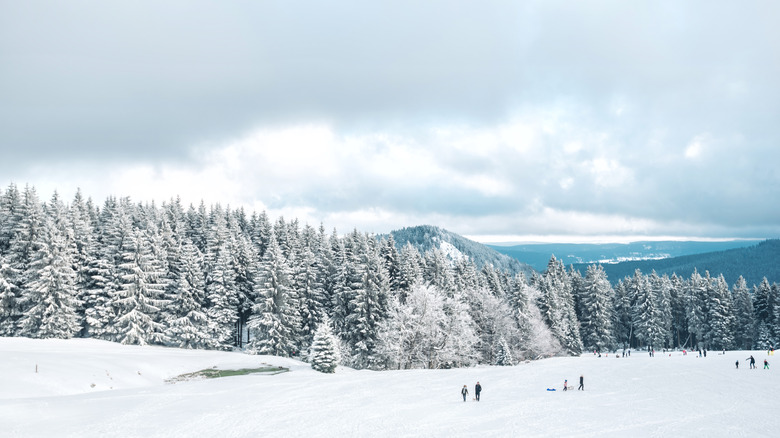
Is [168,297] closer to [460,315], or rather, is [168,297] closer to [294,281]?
[294,281]

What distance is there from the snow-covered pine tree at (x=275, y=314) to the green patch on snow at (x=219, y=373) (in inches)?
418

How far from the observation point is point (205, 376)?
4475cm

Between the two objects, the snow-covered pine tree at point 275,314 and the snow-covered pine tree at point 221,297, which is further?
the snow-covered pine tree at point 221,297

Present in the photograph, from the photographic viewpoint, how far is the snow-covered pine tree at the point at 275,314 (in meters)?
59.4

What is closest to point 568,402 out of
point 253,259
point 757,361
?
point 757,361

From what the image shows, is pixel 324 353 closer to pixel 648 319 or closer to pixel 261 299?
pixel 261 299

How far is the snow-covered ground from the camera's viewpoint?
2569cm

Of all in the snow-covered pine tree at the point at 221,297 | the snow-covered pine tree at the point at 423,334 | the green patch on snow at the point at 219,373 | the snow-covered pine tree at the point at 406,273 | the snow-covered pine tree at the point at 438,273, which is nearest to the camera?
the green patch on snow at the point at 219,373

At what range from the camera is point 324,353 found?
159 ft

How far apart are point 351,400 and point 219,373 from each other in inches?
729

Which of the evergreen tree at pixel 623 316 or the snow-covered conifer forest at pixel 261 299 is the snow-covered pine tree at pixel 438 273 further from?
the evergreen tree at pixel 623 316

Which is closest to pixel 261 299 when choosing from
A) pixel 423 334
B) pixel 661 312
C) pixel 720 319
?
pixel 423 334

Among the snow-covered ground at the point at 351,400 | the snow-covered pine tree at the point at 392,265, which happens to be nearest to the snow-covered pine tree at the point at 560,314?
the snow-covered ground at the point at 351,400

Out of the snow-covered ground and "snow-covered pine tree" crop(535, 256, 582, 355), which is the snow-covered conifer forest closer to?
"snow-covered pine tree" crop(535, 256, 582, 355)
